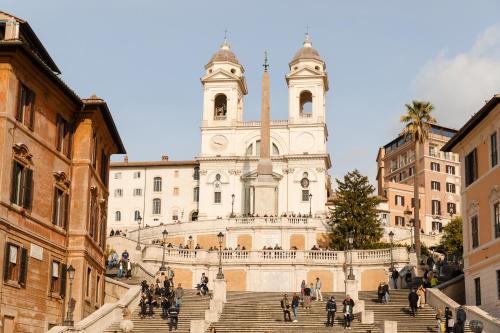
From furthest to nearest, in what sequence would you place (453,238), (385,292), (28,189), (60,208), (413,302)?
(453,238)
(385,292)
(413,302)
(60,208)
(28,189)

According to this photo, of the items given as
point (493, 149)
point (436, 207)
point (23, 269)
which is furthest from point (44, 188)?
point (436, 207)

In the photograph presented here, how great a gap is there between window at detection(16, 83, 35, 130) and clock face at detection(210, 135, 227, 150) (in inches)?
2926

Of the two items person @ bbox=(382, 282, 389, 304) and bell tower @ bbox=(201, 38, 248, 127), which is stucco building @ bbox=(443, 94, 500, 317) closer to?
person @ bbox=(382, 282, 389, 304)

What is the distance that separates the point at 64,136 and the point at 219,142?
70.5 metres

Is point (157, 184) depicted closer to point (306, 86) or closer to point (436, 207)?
point (306, 86)

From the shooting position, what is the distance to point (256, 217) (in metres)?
85.4

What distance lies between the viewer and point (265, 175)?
97500 millimetres

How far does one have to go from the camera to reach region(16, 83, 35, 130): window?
114 feet

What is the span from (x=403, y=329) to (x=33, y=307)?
53.0 ft

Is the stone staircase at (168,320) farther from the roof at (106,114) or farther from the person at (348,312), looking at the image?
the roof at (106,114)

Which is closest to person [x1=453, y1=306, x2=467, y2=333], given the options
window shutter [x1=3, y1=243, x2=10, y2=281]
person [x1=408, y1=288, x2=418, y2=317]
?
person [x1=408, y1=288, x2=418, y2=317]

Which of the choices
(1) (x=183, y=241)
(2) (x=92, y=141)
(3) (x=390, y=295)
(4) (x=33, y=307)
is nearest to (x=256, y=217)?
(1) (x=183, y=241)

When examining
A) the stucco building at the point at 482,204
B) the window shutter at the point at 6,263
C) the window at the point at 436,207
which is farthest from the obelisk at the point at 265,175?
the window shutter at the point at 6,263

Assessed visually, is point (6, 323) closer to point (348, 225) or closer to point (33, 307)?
point (33, 307)
